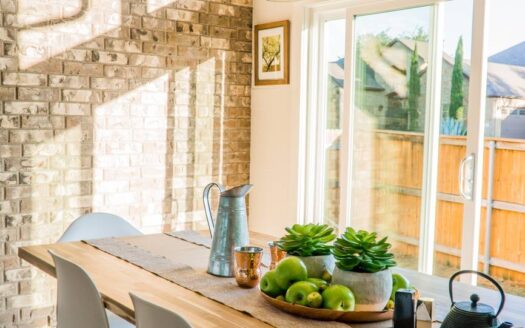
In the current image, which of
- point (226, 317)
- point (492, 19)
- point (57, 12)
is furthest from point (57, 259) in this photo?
point (492, 19)

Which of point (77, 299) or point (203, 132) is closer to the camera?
point (77, 299)

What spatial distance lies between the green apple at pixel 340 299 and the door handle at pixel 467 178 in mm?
1658

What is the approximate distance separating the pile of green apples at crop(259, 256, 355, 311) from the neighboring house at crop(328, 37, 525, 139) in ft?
5.68

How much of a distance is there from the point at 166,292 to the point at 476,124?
1858mm

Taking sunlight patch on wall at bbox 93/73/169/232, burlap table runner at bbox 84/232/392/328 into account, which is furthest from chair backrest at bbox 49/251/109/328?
sunlight patch on wall at bbox 93/73/169/232

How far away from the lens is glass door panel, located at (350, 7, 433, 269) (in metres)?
3.41

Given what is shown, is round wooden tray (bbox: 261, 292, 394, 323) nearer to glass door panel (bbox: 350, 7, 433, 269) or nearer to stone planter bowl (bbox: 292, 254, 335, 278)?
stone planter bowl (bbox: 292, 254, 335, 278)

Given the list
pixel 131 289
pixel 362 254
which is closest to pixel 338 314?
pixel 362 254

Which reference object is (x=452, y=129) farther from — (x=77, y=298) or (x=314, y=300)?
(x=77, y=298)

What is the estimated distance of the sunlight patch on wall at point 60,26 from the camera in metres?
3.40

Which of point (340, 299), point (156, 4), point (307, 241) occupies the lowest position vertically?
point (340, 299)

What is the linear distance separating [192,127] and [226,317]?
2512 mm

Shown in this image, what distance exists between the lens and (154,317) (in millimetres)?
1463

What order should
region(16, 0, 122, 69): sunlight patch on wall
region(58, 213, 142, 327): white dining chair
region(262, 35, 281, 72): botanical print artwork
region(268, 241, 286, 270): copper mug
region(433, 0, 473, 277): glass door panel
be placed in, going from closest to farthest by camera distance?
region(268, 241, 286, 270): copper mug, region(58, 213, 142, 327): white dining chair, region(433, 0, 473, 277): glass door panel, region(16, 0, 122, 69): sunlight patch on wall, region(262, 35, 281, 72): botanical print artwork
